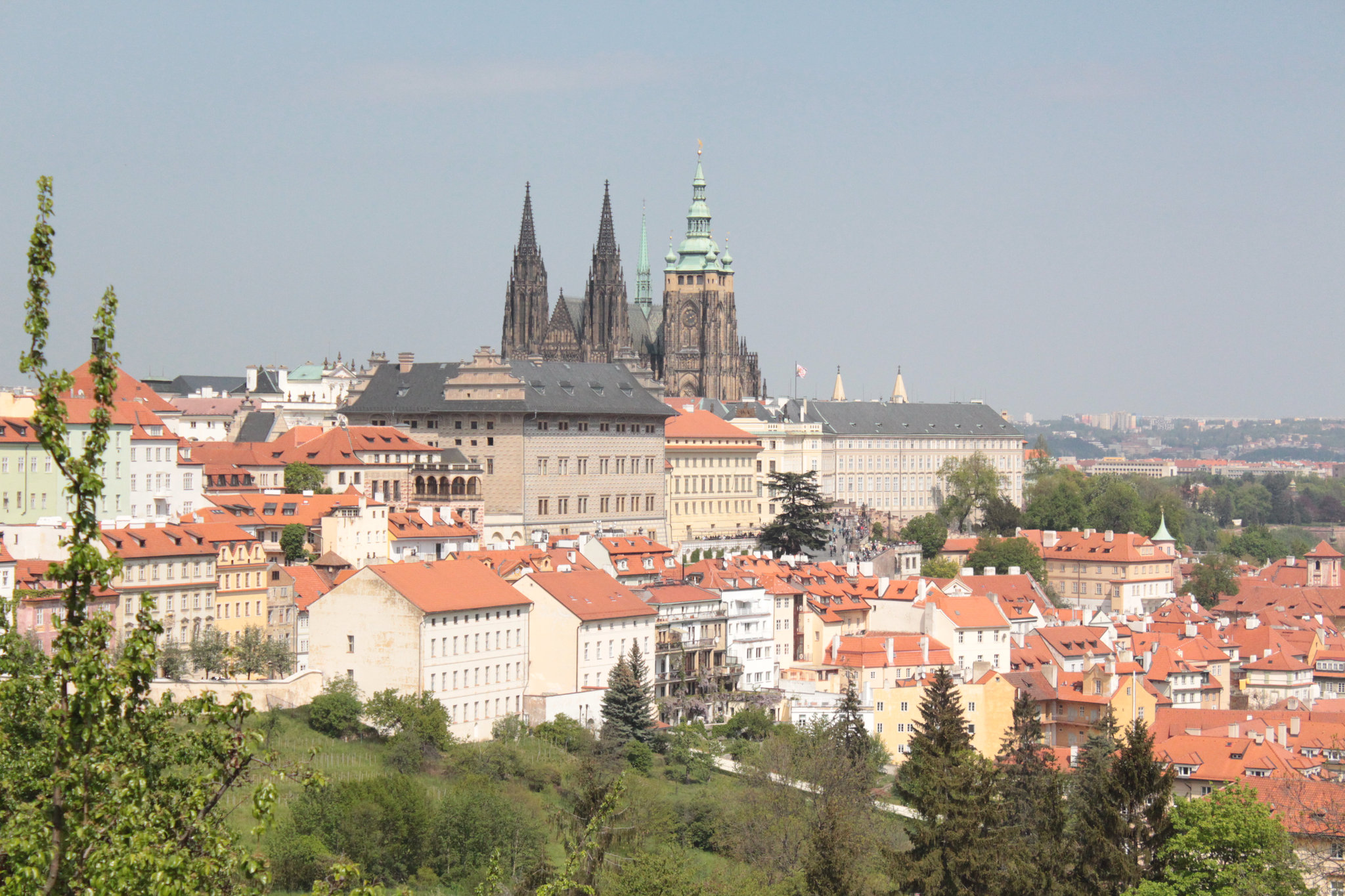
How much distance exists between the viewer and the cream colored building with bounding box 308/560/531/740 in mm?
62031

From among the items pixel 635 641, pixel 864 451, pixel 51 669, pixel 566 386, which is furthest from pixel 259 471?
pixel 51 669

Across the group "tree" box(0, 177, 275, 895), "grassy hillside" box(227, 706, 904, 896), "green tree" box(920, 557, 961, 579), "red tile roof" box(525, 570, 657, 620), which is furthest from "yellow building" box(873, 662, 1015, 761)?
"tree" box(0, 177, 275, 895)

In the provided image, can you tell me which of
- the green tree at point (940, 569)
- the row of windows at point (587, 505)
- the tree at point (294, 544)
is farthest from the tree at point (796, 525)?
the tree at point (294, 544)

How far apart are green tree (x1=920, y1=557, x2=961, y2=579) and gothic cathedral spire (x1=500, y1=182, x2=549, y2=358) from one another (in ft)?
176

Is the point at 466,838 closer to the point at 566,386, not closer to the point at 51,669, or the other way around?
the point at 51,669

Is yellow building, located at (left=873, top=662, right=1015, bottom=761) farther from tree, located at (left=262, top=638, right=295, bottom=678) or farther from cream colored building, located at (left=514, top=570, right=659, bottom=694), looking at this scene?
tree, located at (left=262, top=638, right=295, bottom=678)

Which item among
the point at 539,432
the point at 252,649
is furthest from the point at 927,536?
the point at 252,649

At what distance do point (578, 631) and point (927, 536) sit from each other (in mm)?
52254

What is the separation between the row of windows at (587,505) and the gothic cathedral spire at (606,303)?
5155cm

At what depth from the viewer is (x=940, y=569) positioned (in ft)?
352

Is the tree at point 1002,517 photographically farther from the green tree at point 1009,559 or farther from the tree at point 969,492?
the green tree at point 1009,559

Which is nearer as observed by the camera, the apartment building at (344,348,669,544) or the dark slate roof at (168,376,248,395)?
the apartment building at (344,348,669,544)

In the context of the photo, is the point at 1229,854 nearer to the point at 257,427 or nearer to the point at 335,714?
the point at 335,714

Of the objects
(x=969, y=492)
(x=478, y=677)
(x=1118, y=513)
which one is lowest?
(x=478, y=677)
